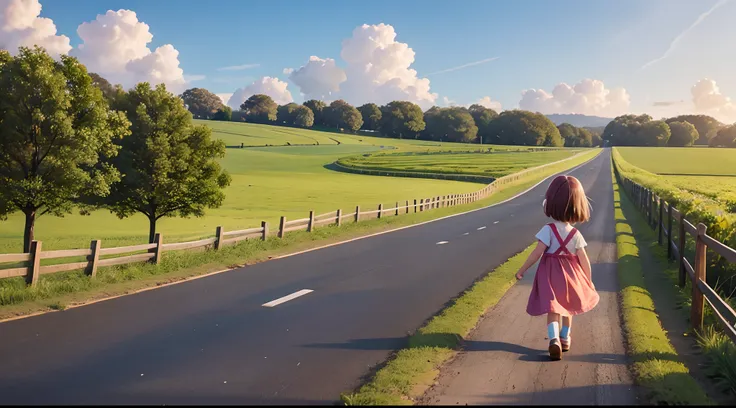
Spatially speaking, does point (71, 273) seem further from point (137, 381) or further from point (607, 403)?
point (607, 403)

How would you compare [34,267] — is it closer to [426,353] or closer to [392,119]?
[426,353]

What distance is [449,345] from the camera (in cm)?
778

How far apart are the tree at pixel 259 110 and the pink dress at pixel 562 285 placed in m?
187

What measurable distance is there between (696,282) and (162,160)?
718 inches

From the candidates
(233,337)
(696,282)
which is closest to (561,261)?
(696,282)

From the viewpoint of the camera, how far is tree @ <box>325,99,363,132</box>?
7087 inches

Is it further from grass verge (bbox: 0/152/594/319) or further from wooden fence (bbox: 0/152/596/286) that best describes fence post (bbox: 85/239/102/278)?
grass verge (bbox: 0/152/594/319)

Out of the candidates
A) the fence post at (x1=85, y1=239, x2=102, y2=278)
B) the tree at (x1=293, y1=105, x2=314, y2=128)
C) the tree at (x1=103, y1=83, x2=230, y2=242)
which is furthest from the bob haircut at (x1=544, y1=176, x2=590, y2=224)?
the tree at (x1=293, y1=105, x2=314, y2=128)

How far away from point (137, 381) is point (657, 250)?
16.3 m

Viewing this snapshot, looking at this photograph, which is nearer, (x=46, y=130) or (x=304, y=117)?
(x=46, y=130)

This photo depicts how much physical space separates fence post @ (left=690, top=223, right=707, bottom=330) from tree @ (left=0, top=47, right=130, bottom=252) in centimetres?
1655

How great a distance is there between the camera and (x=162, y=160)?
2136 cm

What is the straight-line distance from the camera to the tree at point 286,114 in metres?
192

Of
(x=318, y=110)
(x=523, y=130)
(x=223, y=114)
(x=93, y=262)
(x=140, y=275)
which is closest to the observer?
(x=93, y=262)
